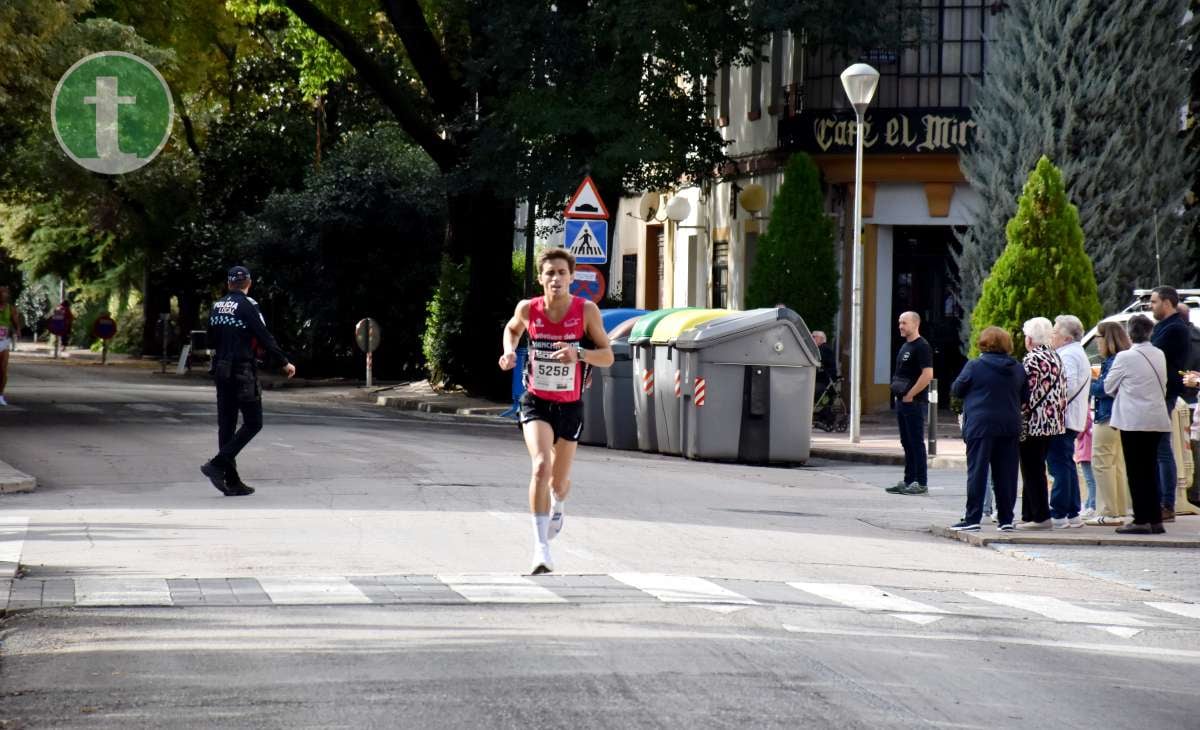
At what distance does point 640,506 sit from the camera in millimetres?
16031

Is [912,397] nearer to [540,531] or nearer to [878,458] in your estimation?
[878,458]

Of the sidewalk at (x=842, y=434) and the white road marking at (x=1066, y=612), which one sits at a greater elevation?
the sidewalk at (x=842, y=434)

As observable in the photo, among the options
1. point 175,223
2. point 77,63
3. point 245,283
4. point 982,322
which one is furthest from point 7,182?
point 245,283

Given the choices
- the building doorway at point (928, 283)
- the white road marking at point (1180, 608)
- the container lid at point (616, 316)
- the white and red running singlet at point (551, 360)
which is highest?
the building doorway at point (928, 283)

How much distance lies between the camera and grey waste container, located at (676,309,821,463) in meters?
22.7

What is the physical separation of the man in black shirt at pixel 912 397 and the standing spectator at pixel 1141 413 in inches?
128

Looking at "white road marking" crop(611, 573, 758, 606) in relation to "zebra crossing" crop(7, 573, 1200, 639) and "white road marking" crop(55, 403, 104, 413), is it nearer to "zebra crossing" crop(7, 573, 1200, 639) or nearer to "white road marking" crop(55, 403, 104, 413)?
"zebra crossing" crop(7, 573, 1200, 639)

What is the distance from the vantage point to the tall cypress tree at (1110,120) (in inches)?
1115

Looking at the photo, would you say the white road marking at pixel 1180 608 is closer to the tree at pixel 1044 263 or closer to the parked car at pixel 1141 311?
the parked car at pixel 1141 311

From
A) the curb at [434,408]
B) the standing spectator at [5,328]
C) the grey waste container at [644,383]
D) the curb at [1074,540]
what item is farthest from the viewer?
the curb at [434,408]

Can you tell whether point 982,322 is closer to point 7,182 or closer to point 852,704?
point 852,704

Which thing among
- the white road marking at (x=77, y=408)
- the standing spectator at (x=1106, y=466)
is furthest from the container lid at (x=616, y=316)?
the standing spectator at (x=1106, y=466)

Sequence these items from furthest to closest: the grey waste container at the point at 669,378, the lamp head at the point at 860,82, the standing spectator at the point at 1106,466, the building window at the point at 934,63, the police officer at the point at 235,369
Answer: the building window at the point at 934,63 < the lamp head at the point at 860,82 < the grey waste container at the point at 669,378 < the police officer at the point at 235,369 < the standing spectator at the point at 1106,466

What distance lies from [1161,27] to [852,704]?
2308 cm
